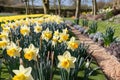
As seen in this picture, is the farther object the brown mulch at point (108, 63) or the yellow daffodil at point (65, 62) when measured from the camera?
the brown mulch at point (108, 63)

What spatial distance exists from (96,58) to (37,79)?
3.56m

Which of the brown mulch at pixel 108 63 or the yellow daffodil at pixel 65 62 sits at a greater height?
the yellow daffodil at pixel 65 62

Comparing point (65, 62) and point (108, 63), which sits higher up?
point (65, 62)

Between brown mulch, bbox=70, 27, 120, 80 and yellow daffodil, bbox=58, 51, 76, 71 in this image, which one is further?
brown mulch, bbox=70, 27, 120, 80

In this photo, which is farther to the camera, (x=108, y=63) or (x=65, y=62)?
(x=108, y=63)

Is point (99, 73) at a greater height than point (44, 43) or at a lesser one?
lesser

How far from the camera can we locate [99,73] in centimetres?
582

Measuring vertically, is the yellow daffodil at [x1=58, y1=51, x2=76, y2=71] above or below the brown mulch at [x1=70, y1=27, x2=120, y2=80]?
above

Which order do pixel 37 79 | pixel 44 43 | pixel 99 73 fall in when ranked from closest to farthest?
pixel 37 79
pixel 99 73
pixel 44 43

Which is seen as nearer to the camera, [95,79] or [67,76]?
[67,76]

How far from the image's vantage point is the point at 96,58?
7418 mm

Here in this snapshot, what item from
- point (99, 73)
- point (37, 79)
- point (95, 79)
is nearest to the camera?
point (37, 79)

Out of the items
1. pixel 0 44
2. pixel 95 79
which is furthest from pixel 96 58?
pixel 0 44

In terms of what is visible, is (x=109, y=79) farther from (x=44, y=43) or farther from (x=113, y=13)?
(x=113, y=13)
